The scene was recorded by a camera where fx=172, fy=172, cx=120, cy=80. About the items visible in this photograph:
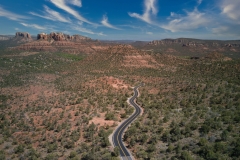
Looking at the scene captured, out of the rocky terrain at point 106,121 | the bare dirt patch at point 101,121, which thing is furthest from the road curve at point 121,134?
the bare dirt patch at point 101,121

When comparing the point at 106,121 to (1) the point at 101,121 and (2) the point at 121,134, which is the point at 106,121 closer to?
(1) the point at 101,121

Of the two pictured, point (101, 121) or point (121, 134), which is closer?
point (121, 134)

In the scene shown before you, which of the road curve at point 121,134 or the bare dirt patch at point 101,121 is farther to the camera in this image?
the bare dirt patch at point 101,121

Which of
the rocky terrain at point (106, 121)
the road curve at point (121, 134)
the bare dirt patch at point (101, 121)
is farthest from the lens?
the bare dirt patch at point (101, 121)

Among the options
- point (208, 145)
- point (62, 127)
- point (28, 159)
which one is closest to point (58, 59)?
point (62, 127)

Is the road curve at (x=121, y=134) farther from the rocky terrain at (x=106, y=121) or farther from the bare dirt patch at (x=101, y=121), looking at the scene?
the bare dirt patch at (x=101, y=121)

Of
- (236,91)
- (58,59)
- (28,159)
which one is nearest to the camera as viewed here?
(28,159)

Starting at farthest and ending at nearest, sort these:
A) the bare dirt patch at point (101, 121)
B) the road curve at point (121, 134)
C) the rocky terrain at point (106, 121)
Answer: the bare dirt patch at point (101, 121) < the road curve at point (121, 134) < the rocky terrain at point (106, 121)

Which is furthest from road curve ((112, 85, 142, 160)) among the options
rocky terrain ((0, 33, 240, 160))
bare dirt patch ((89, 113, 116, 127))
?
bare dirt patch ((89, 113, 116, 127))

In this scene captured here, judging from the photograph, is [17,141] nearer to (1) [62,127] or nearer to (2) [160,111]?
(1) [62,127]

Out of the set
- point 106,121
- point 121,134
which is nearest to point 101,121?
point 106,121

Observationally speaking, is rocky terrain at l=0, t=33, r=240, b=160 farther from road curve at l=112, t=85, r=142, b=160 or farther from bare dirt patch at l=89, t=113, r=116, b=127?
road curve at l=112, t=85, r=142, b=160
